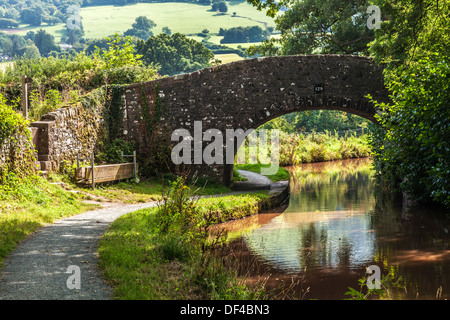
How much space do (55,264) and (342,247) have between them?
17.6 feet

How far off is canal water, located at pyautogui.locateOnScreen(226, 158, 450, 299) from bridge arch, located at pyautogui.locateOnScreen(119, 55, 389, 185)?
3016mm

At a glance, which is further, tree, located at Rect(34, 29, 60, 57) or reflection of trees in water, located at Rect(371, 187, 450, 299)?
tree, located at Rect(34, 29, 60, 57)

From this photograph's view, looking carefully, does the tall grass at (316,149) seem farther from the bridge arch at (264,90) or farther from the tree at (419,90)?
the tree at (419,90)

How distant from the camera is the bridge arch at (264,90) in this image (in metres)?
16.0

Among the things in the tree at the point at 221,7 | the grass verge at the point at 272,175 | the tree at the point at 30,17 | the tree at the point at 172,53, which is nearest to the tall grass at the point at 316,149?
the grass verge at the point at 272,175

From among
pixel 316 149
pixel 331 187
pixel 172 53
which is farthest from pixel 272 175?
pixel 172 53

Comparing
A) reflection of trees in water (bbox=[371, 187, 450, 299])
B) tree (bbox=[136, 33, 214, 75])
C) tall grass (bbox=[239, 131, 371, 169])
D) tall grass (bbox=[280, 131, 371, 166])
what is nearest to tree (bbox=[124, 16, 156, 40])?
tree (bbox=[136, 33, 214, 75])

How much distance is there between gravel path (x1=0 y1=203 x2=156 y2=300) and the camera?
529cm

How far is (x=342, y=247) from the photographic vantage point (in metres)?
9.52

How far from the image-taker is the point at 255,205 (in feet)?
43.6

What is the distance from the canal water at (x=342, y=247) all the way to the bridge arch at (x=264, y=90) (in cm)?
302

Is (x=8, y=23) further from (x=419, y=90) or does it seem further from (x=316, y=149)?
(x=419, y=90)

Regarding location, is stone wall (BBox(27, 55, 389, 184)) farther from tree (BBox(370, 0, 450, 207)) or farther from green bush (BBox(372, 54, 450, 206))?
green bush (BBox(372, 54, 450, 206))
